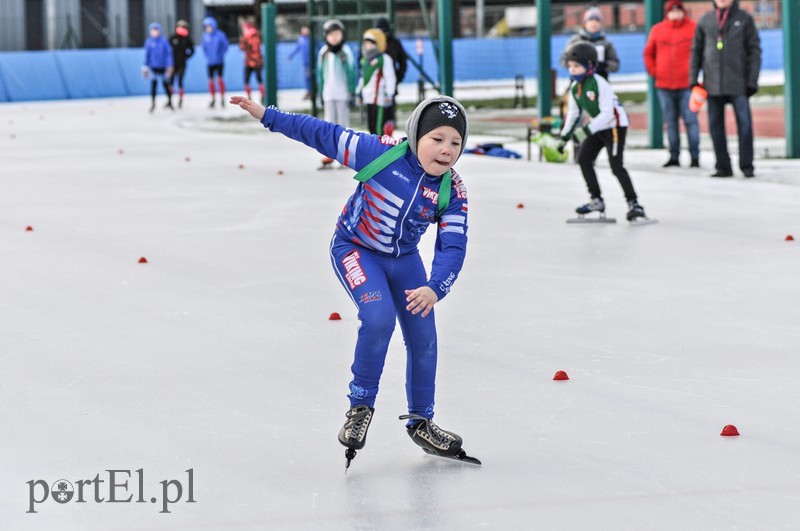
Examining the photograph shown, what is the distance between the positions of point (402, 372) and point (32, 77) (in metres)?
29.6

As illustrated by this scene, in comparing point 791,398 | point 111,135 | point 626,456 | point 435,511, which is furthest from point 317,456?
point 111,135

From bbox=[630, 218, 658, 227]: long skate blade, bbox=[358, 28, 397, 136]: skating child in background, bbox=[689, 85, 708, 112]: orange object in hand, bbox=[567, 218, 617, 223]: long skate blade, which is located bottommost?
bbox=[630, 218, 658, 227]: long skate blade

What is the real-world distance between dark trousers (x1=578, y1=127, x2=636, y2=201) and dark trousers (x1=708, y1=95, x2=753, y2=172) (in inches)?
116

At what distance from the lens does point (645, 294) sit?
7.92 metres

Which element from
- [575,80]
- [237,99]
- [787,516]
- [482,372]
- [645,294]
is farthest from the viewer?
[575,80]

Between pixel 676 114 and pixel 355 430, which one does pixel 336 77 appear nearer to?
pixel 676 114

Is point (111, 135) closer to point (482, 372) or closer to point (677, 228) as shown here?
point (677, 228)

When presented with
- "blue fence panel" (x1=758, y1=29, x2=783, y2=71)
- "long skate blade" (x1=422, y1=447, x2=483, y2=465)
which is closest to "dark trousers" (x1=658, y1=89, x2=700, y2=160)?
"long skate blade" (x1=422, y1=447, x2=483, y2=465)

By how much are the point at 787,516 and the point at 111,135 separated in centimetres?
1894

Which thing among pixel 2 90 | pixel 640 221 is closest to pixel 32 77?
pixel 2 90

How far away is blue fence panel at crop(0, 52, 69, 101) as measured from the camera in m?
33.6

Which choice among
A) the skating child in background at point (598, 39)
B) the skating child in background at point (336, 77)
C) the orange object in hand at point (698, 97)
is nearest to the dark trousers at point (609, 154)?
the orange object in hand at point (698, 97)

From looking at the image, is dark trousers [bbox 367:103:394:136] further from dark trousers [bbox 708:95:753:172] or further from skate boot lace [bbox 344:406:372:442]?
skate boot lace [bbox 344:406:372:442]

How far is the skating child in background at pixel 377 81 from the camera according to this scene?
50.9ft
